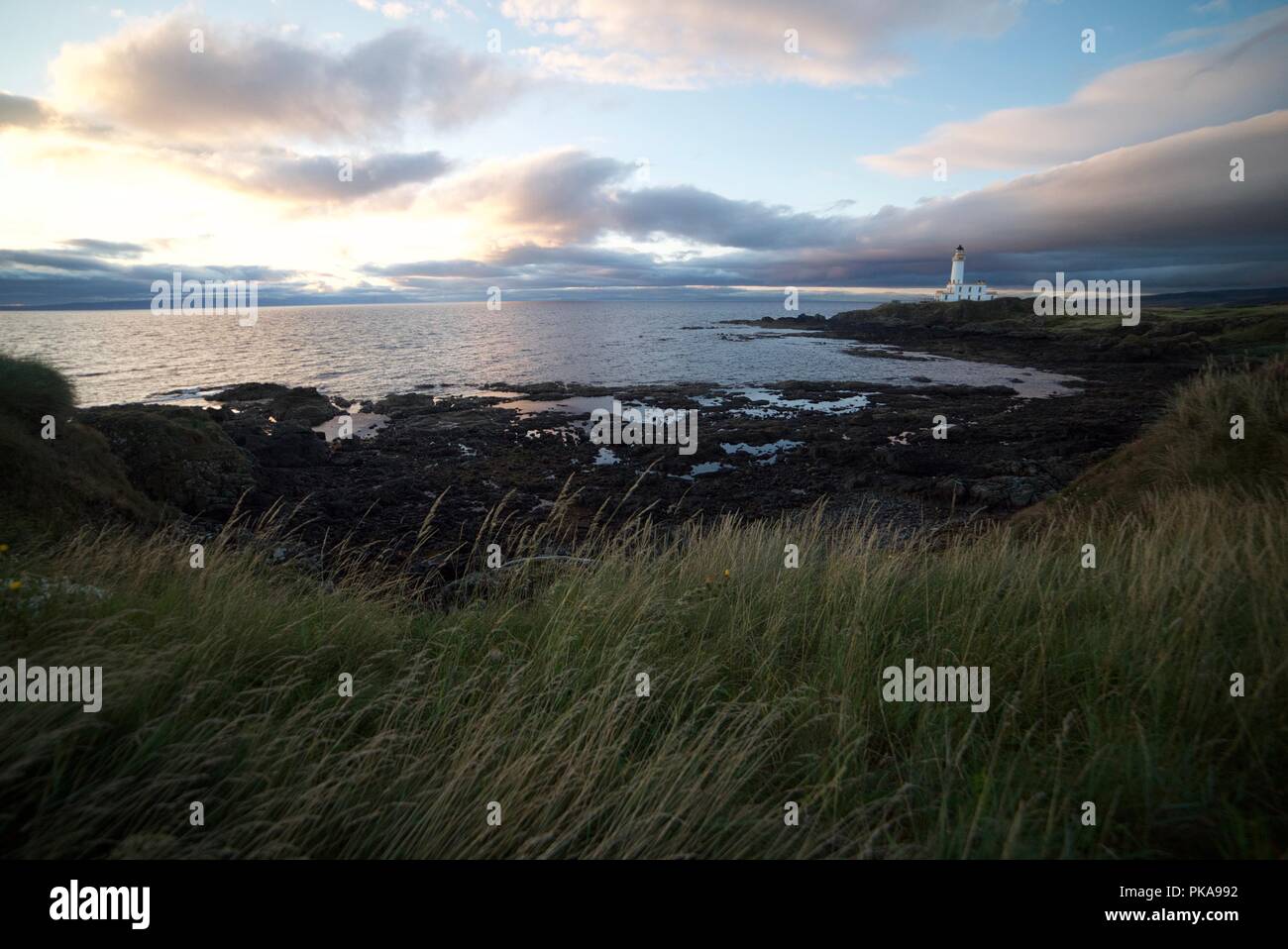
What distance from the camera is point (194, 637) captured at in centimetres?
353

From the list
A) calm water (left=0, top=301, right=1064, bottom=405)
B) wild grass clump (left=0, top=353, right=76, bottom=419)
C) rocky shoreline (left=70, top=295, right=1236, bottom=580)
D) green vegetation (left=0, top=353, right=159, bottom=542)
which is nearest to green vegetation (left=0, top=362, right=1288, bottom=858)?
rocky shoreline (left=70, top=295, right=1236, bottom=580)

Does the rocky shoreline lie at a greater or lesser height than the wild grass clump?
lesser

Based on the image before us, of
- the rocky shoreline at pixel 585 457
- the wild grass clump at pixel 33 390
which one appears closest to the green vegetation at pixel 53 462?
the wild grass clump at pixel 33 390

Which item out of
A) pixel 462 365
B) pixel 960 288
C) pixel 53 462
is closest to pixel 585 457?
pixel 53 462

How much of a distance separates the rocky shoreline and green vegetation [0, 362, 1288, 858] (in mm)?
3972

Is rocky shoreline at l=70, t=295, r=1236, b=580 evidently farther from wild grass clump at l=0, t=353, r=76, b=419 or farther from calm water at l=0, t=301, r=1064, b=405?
calm water at l=0, t=301, r=1064, b=405

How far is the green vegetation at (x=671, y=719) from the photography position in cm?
229

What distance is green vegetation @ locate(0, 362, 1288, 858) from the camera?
7.50ft

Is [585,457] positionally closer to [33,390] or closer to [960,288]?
[33,390]

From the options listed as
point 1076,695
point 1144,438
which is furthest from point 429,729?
point 1144,438

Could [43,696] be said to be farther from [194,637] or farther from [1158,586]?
[1158,586]

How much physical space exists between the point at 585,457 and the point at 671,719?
20.9 m

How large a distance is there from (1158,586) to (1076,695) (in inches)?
44.7

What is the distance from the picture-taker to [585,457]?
2389 cm
